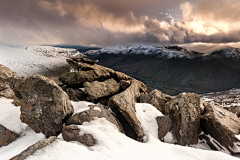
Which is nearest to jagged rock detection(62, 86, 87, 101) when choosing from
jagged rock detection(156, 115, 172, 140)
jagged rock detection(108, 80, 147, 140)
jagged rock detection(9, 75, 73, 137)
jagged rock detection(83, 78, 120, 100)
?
jagged rock detection(83, 78, 120, 100)

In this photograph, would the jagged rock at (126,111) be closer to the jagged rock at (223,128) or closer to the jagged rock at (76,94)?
the jagged rock at (76,94)

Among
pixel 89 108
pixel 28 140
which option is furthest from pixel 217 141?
pixel 28 140

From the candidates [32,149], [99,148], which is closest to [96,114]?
[99,148]

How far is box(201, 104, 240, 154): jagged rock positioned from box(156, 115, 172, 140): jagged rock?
509cm

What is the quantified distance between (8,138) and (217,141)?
22.7 m

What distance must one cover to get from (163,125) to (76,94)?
46.0ft

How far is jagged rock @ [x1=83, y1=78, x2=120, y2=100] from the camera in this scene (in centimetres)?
1765

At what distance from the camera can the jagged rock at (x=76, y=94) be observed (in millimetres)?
17931

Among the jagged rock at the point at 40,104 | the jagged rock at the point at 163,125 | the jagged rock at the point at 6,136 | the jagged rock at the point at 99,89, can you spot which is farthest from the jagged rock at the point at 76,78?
the jagged rock at the point at 163,125

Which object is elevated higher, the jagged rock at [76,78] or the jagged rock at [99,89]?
the jagged rock at [76,78]

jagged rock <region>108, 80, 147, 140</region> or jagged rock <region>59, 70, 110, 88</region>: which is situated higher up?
jagged rock <region>59, 70, 110, 88</region>

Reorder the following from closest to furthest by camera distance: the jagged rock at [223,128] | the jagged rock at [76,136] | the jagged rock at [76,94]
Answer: the jagged rock at [76,136] → the jagged rock at [223,128] → the jagged rock at [76,94]

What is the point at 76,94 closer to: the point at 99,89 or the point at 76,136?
the point at 99,89

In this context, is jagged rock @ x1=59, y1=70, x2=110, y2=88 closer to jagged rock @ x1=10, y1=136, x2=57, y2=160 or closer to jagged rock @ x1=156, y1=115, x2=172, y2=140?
jagged rock @ x1=10, y1=136, x2=57, y2=160
